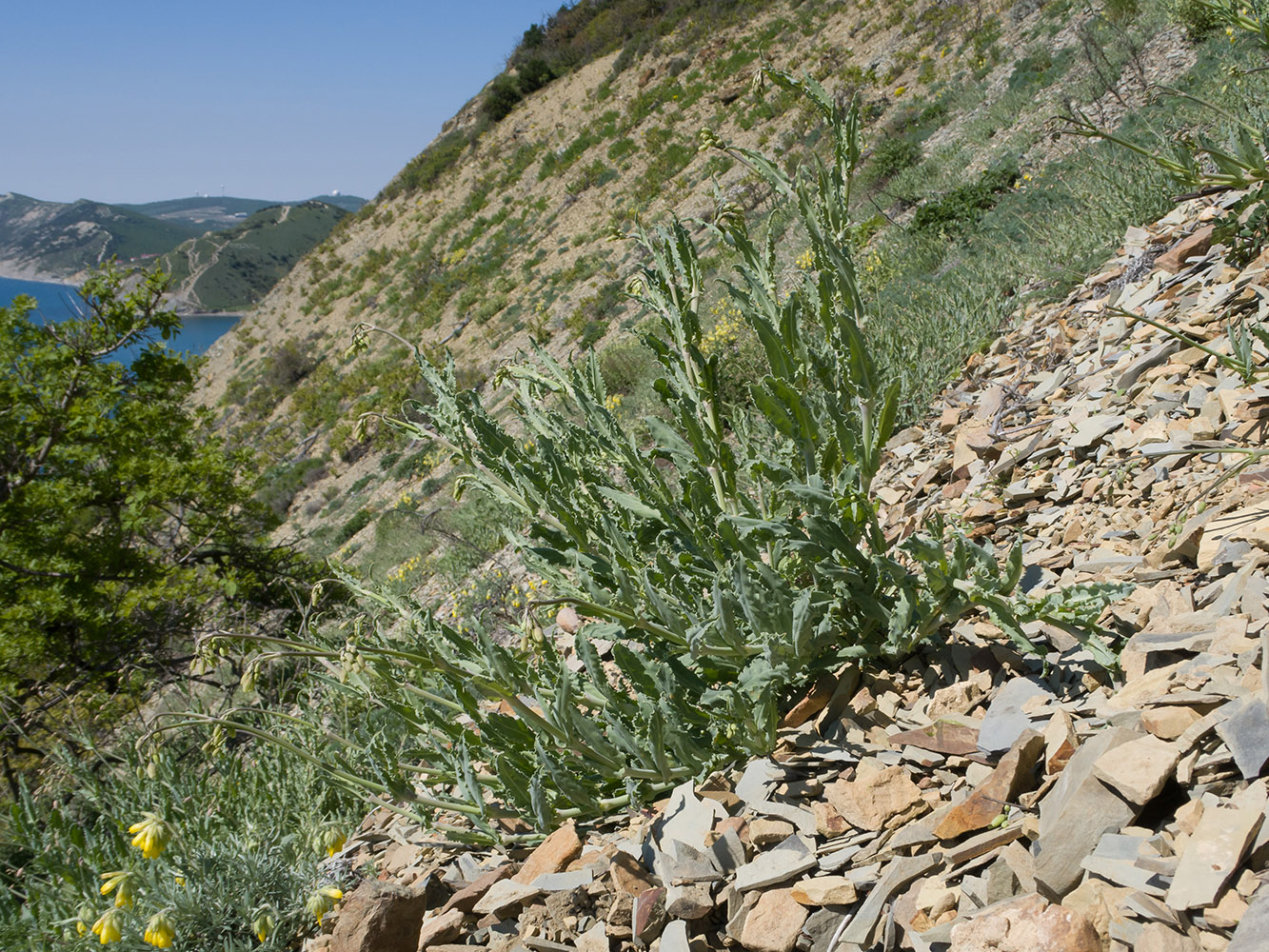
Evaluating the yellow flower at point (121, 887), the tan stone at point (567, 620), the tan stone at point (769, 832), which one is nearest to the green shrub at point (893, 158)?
the tan stone at point (567, 620)

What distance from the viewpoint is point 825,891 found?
1527mm

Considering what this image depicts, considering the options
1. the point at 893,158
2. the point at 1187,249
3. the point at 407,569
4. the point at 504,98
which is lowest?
the point at 407,569

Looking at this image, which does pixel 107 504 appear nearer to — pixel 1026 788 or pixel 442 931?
pixel 442 931

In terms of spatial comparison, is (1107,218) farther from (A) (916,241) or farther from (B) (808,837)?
(B) (808,837)

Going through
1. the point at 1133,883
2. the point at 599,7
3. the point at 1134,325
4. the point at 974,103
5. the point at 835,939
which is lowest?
the point at 835,939

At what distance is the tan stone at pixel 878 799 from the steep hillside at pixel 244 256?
196 ft

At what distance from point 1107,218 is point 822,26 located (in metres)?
17.2

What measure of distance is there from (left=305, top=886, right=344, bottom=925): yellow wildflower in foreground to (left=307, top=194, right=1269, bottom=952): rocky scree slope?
0.05 metres

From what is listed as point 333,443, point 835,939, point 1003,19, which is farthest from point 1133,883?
point 333,443

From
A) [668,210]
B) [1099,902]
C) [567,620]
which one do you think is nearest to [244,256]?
[567,620]

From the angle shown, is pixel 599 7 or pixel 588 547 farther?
pixel 599 7

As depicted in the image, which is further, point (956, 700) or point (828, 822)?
point (956, 700)

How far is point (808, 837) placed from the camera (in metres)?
1.71

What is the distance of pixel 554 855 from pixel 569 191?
19.9 meters
